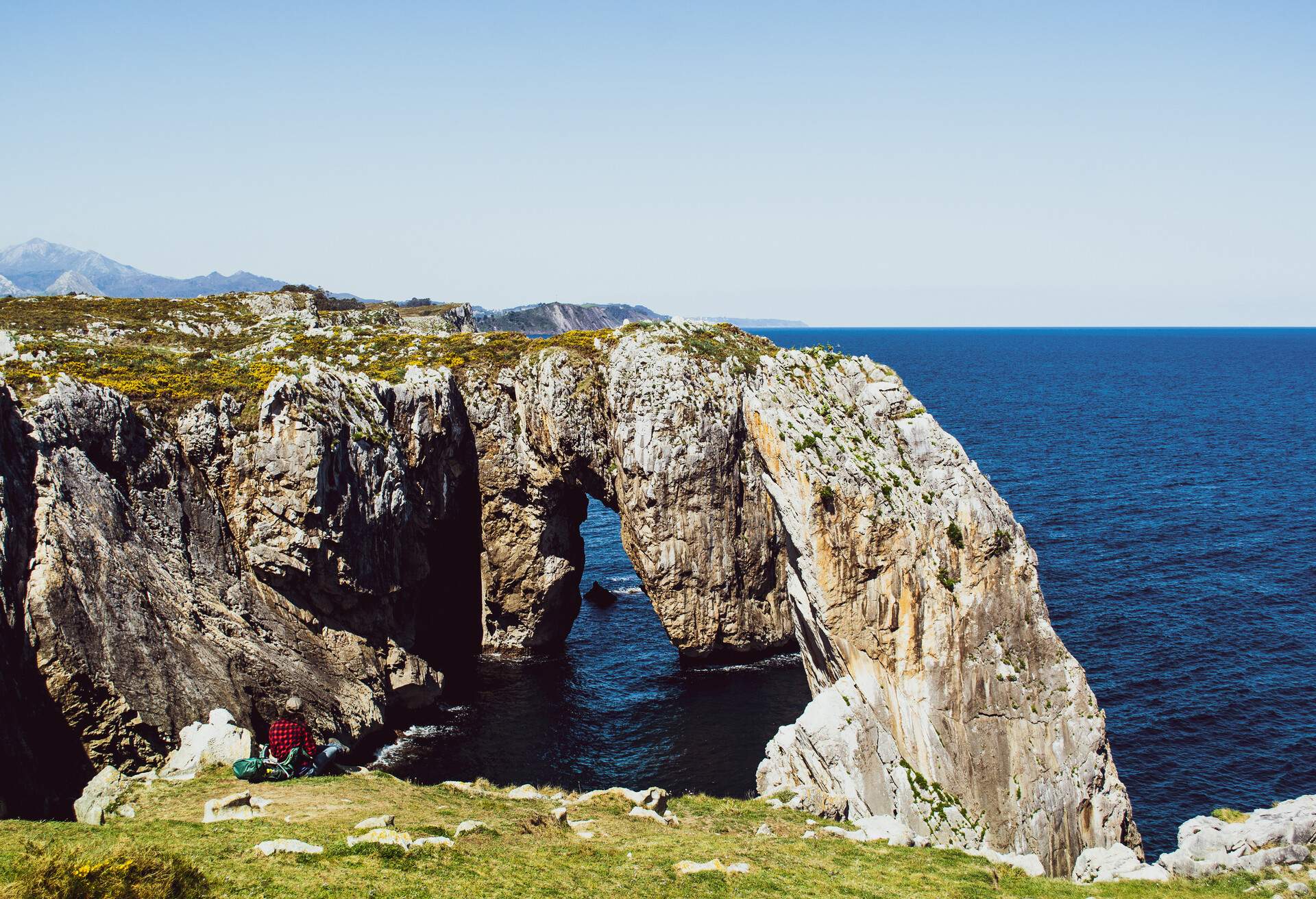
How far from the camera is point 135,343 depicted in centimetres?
5928

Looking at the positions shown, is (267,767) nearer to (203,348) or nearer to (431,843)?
(431,843)

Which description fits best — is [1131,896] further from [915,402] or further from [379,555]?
[379,555]

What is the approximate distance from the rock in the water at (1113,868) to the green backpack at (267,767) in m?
27.6

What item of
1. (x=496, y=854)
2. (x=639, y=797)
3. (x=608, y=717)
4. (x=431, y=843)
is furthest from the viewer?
(x=608, y=717)

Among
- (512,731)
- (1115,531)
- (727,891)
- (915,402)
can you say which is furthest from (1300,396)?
(727,891)

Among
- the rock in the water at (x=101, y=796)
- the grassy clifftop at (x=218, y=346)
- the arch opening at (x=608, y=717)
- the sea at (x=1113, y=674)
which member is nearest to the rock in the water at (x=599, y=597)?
the sea at (x=1113, y=674)

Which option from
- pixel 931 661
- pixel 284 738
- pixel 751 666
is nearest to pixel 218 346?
pixel 284 738

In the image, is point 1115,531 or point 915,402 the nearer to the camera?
point 915,402

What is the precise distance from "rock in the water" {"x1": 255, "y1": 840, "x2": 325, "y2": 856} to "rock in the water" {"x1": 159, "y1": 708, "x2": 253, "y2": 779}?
12.8 metres

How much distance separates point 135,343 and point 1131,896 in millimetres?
64746

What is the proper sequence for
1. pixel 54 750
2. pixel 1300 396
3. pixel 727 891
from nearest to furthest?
pixel 727 891, pixel 54 750, pixel 1300 396

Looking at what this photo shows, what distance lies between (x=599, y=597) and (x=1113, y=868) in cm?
4780

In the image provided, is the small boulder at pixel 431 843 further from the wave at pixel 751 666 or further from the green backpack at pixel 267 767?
the wave at pixel 751 666

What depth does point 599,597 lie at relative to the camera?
73000 millimetres
